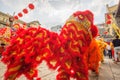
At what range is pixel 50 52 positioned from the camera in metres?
2.71

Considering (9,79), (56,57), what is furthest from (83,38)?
(9,79)

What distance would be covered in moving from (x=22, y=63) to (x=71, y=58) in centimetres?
78

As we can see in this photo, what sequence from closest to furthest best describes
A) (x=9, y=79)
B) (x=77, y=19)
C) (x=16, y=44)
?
1. (x=9, y=79)
2. (x=16, y=44)
3. (x=77, y=19)

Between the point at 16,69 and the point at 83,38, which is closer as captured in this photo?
the point at 16,69

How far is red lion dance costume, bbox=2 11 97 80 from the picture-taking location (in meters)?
2.56

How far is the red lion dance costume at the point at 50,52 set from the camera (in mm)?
2561

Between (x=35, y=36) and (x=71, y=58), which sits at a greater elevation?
(x=35, y=36)

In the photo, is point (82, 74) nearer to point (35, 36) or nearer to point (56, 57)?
point (56, 57)

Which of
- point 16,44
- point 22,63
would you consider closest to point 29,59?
point 22,63

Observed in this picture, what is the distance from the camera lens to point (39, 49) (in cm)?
268

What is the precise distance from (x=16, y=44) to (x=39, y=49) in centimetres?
39

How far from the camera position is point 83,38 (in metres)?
2.75

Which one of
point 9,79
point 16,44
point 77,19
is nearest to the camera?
point 9,79

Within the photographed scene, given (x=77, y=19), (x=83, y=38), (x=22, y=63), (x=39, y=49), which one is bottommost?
(x=22, y=63)
